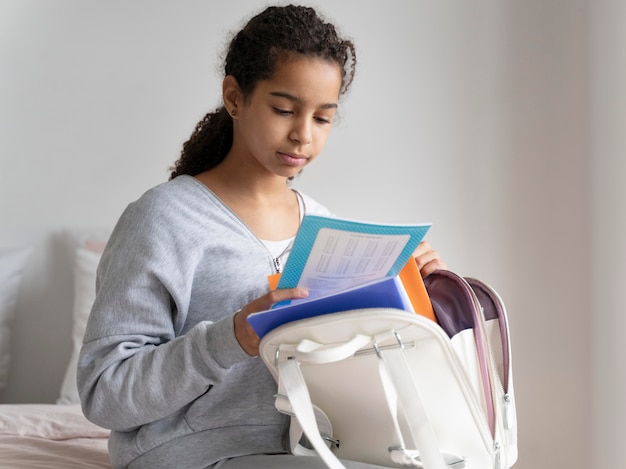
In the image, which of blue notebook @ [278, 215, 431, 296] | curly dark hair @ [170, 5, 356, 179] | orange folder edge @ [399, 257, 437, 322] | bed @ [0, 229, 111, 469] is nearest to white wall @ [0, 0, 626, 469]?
bed @ [0, 229, 111, 469]

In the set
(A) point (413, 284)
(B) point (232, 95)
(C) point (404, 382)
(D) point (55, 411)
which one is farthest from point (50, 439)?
(C) point (404, 382)

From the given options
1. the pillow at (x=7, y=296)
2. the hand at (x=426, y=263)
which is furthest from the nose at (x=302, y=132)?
the pillow at (x=7, y=296)

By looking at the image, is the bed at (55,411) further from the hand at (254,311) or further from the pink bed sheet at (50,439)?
the hand at (254,311)

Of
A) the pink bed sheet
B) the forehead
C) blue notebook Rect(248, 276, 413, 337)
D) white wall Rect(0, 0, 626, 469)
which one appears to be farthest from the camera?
white wall Rect(0, 0, 626, 469)

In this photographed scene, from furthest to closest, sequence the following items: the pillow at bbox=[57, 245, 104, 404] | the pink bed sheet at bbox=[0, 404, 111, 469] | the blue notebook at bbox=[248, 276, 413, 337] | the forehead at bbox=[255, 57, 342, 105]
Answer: the pillow at bbox=[57, 245, 104, 404], the pink bed sheet at bbox=[0, 404, 111, 469], the forehead at bbox=[255, 57, 342, 105], the blue notebook at bbox=[248, 276, 413, 337]

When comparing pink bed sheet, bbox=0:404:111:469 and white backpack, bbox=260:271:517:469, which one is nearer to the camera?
white backpack, bbox=260:271:517:469

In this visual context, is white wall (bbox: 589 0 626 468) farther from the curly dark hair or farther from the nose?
the nose

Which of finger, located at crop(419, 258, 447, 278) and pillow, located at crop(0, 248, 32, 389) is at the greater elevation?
finger, located at crop(419, 258, 447, 278)

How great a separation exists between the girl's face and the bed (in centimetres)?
67

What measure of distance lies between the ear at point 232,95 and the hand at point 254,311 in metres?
0.45

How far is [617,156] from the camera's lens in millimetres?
2199

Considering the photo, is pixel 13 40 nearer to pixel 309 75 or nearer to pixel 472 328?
pixel 309 75

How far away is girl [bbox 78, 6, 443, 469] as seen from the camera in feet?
3.60

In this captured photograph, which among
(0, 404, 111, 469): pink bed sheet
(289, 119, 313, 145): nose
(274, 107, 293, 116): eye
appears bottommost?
(0, 404, 111, 469): pink bed sheet
